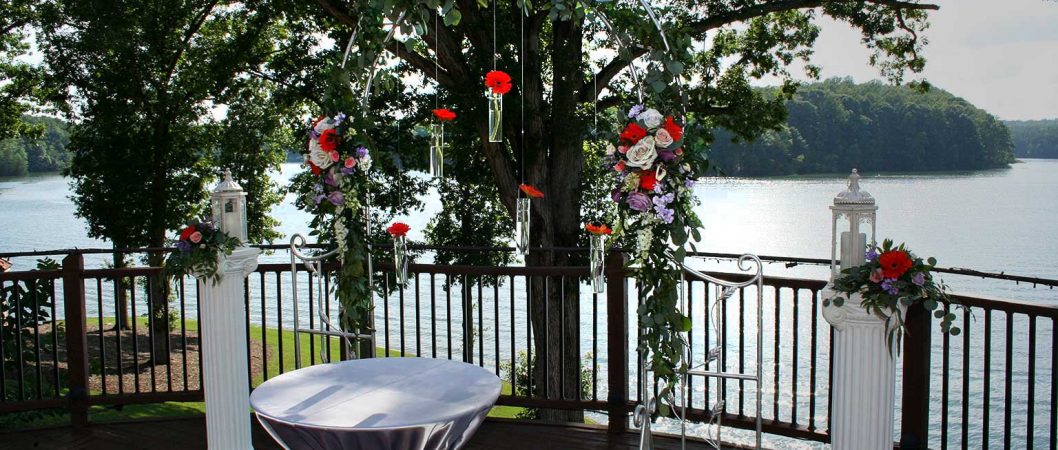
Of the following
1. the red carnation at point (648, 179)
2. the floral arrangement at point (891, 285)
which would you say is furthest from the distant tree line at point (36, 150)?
the floral arrangement at point (891, 285)

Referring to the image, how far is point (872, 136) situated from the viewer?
19.2 m

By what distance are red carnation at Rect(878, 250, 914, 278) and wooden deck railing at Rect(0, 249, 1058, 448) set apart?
1.77 ft

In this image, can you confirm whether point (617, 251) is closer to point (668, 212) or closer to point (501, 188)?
point (668, 212)

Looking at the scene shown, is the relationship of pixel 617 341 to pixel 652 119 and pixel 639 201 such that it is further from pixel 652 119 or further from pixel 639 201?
pixel 652 119

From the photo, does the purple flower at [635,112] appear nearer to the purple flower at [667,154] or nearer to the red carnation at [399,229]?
the purple flower at [667,154]

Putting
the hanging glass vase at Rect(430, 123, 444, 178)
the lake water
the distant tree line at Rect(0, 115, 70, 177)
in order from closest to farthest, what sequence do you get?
the hanging glass vase at Rect(430, 123, 444, 178) < the distant tree line at Rect(0, 115, 70, 177) < the lake water

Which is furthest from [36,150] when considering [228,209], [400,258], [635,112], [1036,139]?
[1036,139]

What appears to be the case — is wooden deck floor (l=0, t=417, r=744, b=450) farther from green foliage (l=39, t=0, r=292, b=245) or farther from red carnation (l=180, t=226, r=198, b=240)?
green foliage (l=39, t=0, r=292, b=245)

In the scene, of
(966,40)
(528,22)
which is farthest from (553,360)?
(966,40)

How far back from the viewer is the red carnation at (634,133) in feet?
10.3

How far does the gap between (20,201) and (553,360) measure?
3119 centimetres

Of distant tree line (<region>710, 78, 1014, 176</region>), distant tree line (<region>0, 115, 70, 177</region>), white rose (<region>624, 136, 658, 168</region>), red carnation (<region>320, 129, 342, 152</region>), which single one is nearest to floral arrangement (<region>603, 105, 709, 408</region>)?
white rose (<region>624, 136, 658, 168</region>)

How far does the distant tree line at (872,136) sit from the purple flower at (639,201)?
42.5 feet

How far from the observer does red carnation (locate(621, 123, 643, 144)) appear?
124 inches
